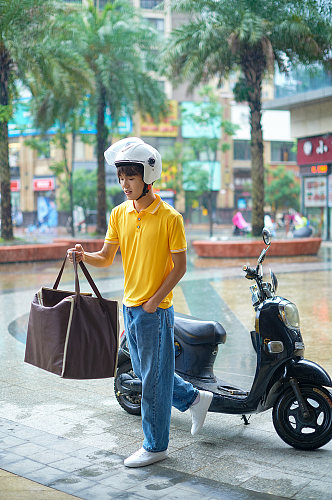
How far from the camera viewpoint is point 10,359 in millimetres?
7008

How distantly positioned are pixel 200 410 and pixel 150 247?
112 centimetres

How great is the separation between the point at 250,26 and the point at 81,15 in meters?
8.10

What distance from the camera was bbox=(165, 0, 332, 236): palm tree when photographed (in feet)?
62.5

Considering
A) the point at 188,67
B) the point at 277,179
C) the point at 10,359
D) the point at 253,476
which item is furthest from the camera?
the point at 277,179

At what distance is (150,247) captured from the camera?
403cm

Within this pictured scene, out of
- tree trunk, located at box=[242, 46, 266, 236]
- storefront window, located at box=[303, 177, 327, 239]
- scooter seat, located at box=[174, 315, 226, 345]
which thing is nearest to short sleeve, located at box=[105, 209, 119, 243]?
scooter seat, located at box=[174, 315, 226, 345]

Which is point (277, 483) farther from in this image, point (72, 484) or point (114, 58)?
point (114, 58)

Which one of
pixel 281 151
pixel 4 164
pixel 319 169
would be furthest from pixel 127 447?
pixel 281 151

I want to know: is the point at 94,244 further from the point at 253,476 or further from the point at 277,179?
the point at 277,179

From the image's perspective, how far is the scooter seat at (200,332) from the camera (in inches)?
185

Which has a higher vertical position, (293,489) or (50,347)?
(50,347)

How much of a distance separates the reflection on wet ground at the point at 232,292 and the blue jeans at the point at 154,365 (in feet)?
6.09

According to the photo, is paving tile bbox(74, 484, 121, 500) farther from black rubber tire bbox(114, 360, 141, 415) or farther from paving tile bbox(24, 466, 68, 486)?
black rubber tire bbox(114, 360, 141, 415)

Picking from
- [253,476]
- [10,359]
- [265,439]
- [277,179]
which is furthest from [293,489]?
[277,179]
